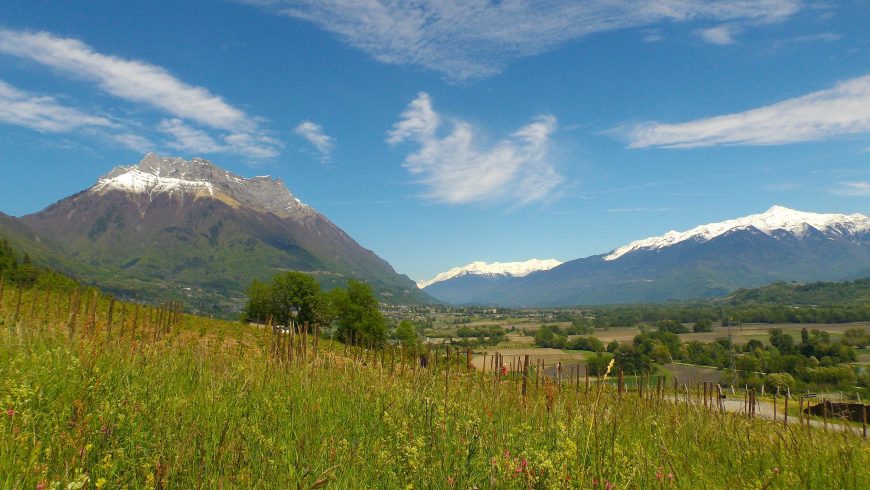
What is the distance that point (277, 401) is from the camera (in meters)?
5.47

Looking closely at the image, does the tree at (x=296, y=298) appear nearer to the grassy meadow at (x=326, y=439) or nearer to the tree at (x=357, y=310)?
the tree at (x=357, y=310)

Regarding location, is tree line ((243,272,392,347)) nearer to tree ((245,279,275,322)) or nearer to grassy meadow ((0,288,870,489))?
tree ((245,279,275,322))

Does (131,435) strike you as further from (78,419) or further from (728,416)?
(728,416)

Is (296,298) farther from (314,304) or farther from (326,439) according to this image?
(326,439)

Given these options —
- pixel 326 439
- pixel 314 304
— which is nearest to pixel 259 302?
pixel 314 304

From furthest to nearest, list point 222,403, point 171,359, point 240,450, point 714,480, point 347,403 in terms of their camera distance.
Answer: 1. point 171,359
2. point 347,403
3. point 222,403
4. point 714,480
5. point 240,450

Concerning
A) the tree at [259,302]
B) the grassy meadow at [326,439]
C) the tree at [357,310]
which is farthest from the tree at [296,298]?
the grassy meadow at [326,439]

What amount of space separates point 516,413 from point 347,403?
7.38 feet

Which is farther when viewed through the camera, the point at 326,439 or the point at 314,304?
the point at 314,304

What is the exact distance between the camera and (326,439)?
12.6ft

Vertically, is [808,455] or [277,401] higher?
[277,401]

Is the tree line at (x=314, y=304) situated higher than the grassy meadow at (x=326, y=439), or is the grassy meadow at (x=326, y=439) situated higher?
the grassy meadow at (x=326, y=439)

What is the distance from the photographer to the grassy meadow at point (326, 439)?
3375 mm

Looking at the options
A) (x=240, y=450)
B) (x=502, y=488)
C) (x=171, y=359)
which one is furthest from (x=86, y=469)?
(x=171, y=359)
